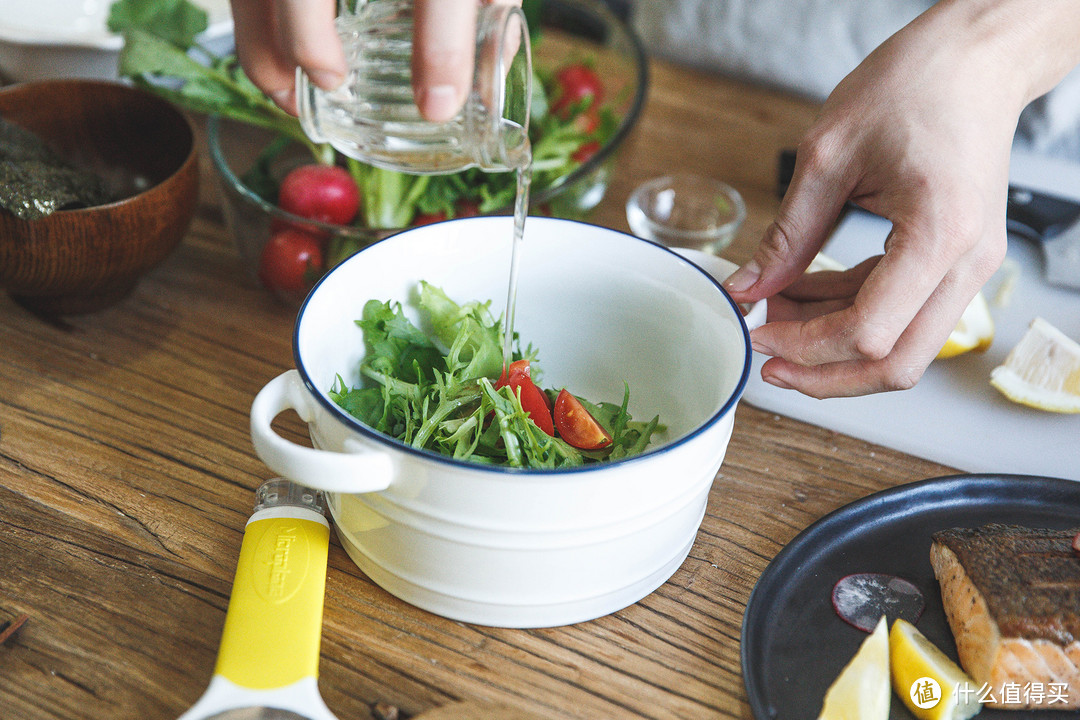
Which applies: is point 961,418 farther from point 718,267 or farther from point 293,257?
point 293,257

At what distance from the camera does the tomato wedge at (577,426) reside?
2.90 ft

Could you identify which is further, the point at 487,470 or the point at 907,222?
the point at 907,222

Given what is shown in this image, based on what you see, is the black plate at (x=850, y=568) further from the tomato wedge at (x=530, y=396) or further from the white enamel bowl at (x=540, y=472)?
the tomato wedge at (x=530, y=396)

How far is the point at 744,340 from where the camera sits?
2.69ft

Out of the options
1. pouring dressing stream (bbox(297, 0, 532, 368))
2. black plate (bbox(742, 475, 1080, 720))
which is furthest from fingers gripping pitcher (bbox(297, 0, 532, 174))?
black plate (bbox(742, 475, 1080, 720))

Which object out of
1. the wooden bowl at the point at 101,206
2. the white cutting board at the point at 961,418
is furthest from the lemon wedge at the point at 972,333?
the wooden bowl at the point at 101,206

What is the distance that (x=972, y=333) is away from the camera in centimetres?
113

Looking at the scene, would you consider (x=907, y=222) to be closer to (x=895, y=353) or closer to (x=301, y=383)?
(x=895, y=353)

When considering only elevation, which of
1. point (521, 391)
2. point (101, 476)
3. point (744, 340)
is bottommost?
point (101, 476)

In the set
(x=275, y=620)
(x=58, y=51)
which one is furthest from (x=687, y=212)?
(x=58, y=51)

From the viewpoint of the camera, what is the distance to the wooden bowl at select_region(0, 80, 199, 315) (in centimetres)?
100

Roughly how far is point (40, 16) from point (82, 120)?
66 centimetres

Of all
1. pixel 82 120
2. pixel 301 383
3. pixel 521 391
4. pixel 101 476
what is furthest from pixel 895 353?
pixel 82 120

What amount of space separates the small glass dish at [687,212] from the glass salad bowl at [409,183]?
0.32ft
